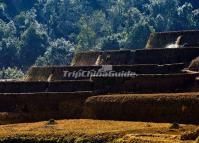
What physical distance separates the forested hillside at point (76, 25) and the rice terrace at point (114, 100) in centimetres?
4538

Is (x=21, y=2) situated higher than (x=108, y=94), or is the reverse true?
(x=21, y=2)

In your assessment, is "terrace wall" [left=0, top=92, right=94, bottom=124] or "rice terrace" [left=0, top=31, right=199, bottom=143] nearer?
"rice terrace" [left=0, top=31, right=199, bottom=143]

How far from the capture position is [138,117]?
31203 mm

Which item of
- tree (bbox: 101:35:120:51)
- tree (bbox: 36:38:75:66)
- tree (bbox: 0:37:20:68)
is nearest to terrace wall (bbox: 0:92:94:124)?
tree (bbox: 101:35:120:51)

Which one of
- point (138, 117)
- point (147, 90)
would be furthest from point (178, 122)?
point (147, 90)

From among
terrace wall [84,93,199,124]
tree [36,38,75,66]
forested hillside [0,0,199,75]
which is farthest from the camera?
tree [36,38,75,66]

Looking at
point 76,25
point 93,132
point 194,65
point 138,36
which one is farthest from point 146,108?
point 76,25

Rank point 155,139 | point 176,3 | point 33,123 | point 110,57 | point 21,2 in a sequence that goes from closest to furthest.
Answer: point 155,139
point 33,123
point 110,57
point 176,3
point 21,2

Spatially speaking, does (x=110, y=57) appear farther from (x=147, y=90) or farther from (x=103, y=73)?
(x=147, y=90)

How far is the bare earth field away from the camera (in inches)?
958

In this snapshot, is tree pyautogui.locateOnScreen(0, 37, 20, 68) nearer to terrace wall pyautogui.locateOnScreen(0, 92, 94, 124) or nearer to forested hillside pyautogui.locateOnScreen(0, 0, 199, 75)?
forested hillside pyautogui.locateOnScreen(0, 0, 199, 75)

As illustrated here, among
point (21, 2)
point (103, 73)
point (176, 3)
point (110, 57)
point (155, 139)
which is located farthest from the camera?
point (21, 2)

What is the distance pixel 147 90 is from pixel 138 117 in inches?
107

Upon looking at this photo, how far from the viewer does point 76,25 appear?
362 feet
